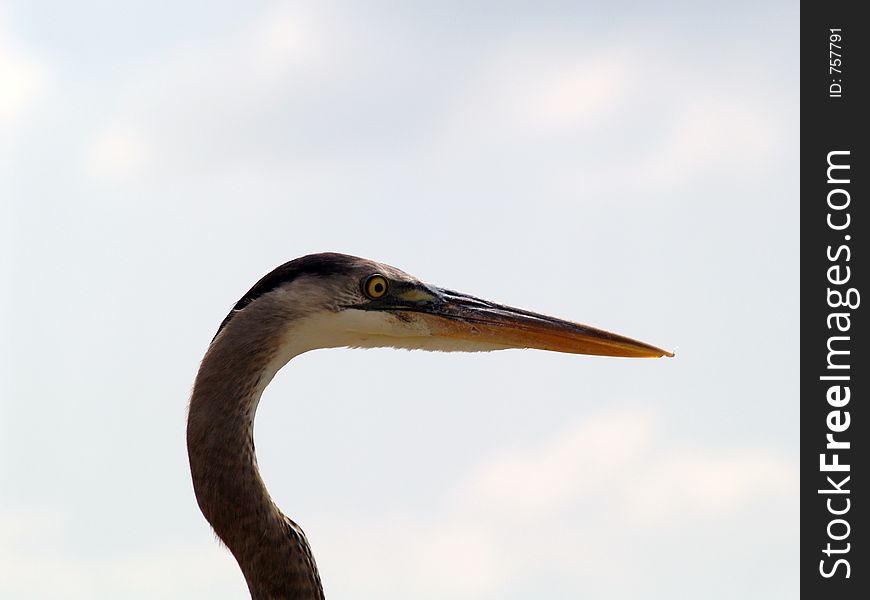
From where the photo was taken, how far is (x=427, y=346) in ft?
18.1

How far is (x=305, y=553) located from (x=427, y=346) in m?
1.11

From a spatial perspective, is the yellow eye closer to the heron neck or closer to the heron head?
the heron head

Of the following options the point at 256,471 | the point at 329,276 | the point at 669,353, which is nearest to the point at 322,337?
the point at 329,276

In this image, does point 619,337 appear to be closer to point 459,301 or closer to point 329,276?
point 459,301

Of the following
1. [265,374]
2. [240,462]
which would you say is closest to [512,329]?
[265,374]

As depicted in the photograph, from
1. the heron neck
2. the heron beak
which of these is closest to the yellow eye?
the heron beak

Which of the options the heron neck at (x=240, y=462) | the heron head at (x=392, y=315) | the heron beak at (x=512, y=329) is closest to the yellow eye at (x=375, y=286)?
the heron head at (x=392, y=315)

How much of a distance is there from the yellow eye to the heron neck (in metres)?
0.51

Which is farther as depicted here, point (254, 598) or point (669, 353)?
point (669, 353)

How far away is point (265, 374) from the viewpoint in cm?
494

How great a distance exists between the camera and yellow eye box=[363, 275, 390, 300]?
17.2ft

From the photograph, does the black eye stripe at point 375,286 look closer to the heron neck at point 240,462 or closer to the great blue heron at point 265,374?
the great blue heron at point 265,374

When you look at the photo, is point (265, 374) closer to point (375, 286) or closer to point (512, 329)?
point (375, 286)

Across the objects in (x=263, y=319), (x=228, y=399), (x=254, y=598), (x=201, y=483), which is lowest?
(x=254, y=598)
